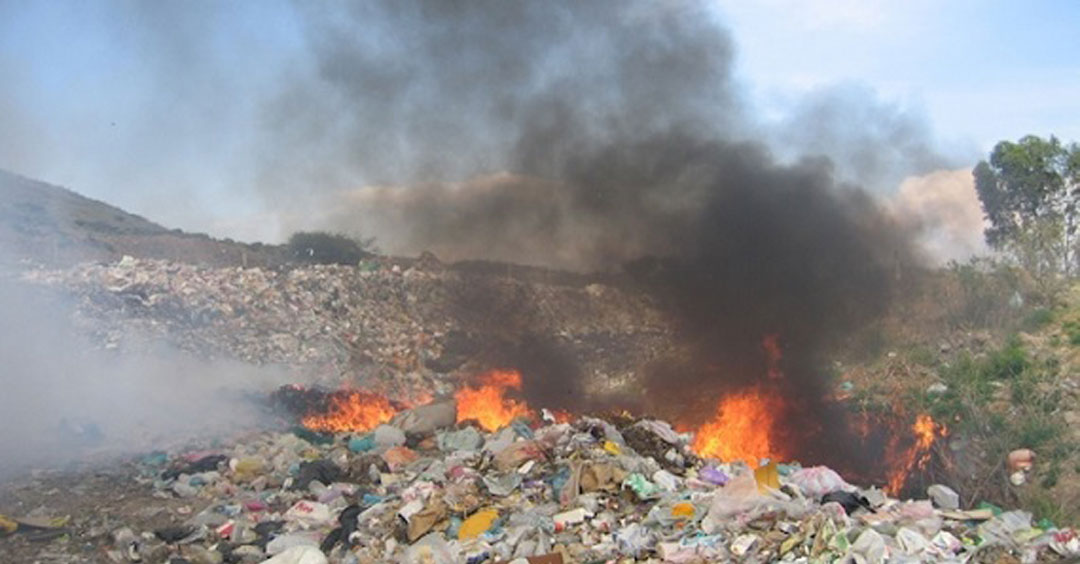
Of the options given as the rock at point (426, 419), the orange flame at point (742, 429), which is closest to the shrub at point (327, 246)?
the orange flame at point (742, 429)

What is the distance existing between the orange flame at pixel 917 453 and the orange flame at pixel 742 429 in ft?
5.65

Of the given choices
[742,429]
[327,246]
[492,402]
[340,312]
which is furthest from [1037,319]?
[327,246]

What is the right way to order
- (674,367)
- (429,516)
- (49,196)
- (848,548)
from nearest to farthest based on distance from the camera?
1. (848,548)
2. (429,516)
3. (674,367)
4. (49,196)

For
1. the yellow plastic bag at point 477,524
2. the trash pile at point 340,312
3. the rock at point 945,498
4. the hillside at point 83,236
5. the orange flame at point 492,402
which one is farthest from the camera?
the hillside at point 83,236

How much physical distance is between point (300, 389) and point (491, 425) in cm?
287

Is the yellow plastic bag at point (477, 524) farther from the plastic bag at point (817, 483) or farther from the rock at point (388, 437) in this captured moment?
the rock at point (388, 437)

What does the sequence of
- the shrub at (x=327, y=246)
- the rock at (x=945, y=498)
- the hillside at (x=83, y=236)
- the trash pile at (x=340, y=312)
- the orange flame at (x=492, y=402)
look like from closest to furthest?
the rock at (x=945, y=498)
the orange flame at (x=492, y=402)
the trash pile at (x=340, y=312)
the hillside at (x=83, y=236)
the shrub at (x=327, y=246)

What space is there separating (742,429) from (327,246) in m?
13.9

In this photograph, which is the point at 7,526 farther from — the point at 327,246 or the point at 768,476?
the point at 327,246

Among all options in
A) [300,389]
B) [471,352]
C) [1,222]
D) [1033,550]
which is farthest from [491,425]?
[1,222]

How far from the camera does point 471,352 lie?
54.9ft

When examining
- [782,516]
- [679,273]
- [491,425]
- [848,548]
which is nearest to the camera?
[848,548]

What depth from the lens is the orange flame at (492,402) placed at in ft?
41.4

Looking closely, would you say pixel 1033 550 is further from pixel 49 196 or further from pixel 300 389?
pixel 49 196
